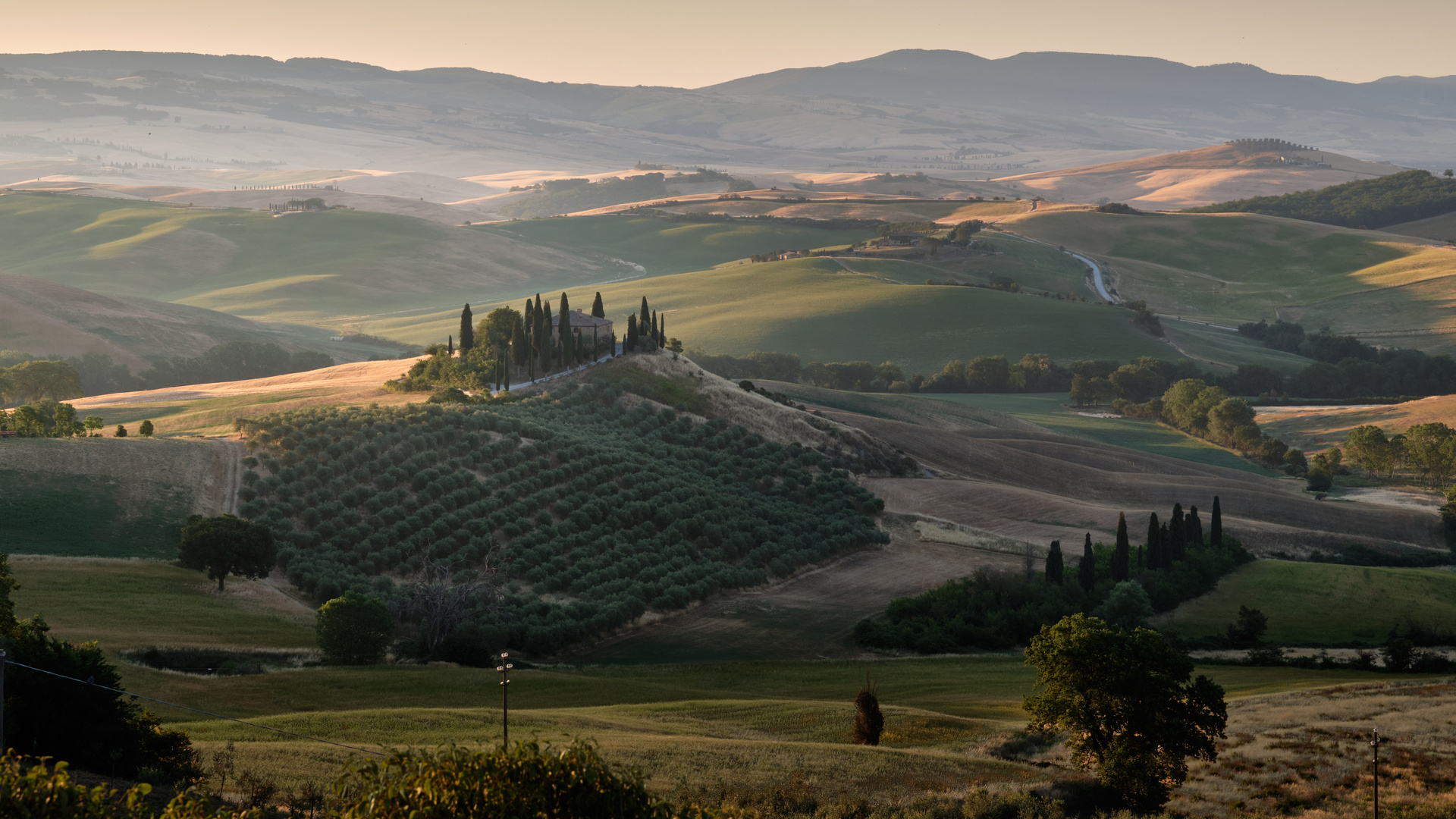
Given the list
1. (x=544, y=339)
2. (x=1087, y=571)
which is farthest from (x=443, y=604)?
(x=544, y=339)

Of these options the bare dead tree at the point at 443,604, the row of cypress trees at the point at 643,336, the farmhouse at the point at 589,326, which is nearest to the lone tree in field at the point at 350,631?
the bare dead tree at the point at 443,604

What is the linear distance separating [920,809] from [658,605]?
29524 mm

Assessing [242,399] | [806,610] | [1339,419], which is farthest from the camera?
[1339,419]

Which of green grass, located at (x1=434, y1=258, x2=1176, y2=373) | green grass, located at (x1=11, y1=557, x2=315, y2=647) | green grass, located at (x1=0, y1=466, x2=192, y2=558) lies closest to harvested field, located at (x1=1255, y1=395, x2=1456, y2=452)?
green grass, located at (x1=434, y1=258, x2=1176, y2=373)

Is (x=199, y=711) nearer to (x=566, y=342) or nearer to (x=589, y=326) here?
(x=566, y=342)

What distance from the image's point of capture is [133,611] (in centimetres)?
4050

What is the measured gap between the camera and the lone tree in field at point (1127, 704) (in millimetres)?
27438

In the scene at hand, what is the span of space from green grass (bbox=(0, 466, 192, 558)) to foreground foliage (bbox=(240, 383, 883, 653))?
3.69 meters

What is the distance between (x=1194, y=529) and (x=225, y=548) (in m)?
52.0

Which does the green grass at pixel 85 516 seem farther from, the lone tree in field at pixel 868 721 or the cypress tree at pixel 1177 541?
the cypress tree at pixel 1177 541

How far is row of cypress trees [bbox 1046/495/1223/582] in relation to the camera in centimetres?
5819

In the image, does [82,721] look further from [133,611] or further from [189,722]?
[133,611]

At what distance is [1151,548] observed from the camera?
61.9 m

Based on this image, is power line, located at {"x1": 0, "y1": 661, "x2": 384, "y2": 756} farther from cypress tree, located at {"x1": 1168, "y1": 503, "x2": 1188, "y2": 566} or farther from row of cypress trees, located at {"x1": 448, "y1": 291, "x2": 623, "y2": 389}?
row of cypress trees, located at {"x1": 448, "y1": 291, "x2": 623, "y2": 389}
